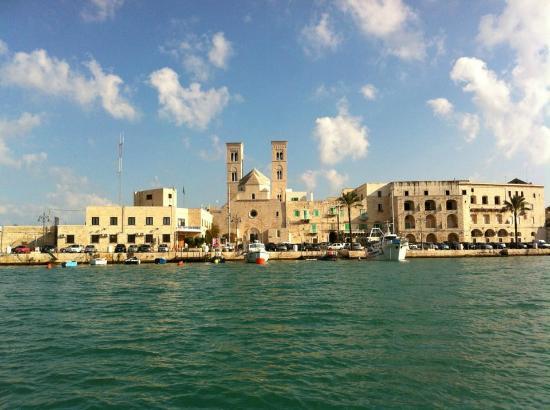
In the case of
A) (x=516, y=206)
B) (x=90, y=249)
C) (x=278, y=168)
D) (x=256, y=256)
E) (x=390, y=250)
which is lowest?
(x=256, y=256)

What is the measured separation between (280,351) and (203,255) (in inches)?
1625

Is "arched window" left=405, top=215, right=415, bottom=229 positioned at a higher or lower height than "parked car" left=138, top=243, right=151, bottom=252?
higher

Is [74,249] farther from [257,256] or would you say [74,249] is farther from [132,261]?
[257,256]

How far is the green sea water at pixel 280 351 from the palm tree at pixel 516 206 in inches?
1935

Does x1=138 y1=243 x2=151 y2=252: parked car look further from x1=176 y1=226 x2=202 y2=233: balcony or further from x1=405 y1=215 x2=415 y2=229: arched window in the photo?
x1=405 y1=215 x2=415 y2=229: arched window

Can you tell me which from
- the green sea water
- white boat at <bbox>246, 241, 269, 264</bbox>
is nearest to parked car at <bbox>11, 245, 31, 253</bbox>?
white boat at <bbox>246, 241, 269, 264</bbox>

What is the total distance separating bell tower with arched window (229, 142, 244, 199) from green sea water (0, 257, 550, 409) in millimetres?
57082

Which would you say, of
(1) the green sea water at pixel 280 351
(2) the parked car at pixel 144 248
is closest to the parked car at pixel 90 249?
(2) the parked car at pixel 144 248

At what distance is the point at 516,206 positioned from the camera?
63875mm

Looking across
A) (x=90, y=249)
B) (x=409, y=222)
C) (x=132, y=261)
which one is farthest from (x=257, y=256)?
(x=409, y=222)

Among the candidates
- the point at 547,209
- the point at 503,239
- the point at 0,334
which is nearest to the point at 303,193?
the point at 503,239

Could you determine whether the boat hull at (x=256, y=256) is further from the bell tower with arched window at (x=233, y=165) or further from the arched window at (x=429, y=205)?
the arched window at (x=429, y=205)

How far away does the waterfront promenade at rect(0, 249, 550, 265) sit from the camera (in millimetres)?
48550

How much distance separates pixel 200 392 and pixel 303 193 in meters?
75.2
